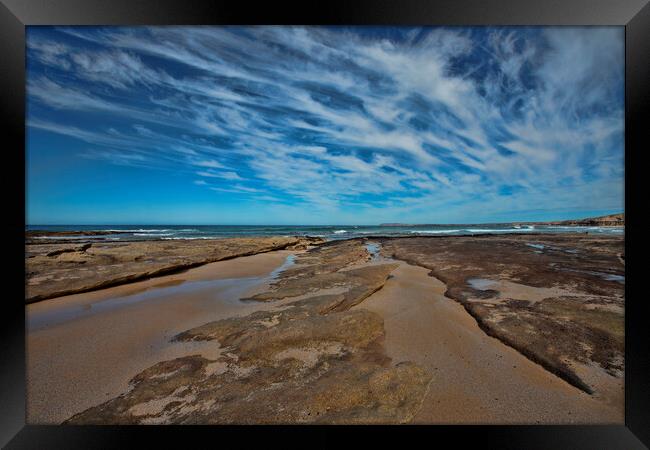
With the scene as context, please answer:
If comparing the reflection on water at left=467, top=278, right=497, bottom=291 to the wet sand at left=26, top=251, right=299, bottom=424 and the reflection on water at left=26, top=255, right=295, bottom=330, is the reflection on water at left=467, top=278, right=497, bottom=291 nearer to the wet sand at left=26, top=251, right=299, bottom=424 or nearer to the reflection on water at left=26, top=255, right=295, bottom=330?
the wet sand at left=26, top=251, right=299, bottom=424

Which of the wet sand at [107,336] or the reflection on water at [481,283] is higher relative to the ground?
the reflection on water at [481,283]

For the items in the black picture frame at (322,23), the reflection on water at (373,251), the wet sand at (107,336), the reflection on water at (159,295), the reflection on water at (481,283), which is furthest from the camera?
the reflection on water at (373,251)

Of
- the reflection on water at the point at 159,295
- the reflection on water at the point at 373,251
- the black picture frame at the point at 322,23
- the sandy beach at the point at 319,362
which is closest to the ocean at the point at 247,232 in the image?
the reflection on water at the point at 373,251

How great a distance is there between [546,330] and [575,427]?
5.48 feet

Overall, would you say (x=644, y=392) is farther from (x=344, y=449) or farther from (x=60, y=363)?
(x=60, y=363)

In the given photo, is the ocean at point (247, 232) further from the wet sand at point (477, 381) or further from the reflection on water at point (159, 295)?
the wet sand at point (477, 381)

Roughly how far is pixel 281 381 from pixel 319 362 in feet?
1.58

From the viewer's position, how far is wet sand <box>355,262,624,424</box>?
206 centimetres

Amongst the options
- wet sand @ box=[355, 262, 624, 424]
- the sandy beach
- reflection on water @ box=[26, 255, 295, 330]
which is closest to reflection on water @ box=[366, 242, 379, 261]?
reflection on water @ box=[26, 255, 295, 330]

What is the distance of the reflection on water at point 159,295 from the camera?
4459 mm

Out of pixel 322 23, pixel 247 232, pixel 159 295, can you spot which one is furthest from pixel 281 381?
pixel 247 232

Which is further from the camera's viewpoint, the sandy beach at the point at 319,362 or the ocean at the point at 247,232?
the ocean at the point at 247,232

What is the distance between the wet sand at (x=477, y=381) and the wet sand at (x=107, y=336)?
8.19 feet

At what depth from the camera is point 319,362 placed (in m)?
2.69
